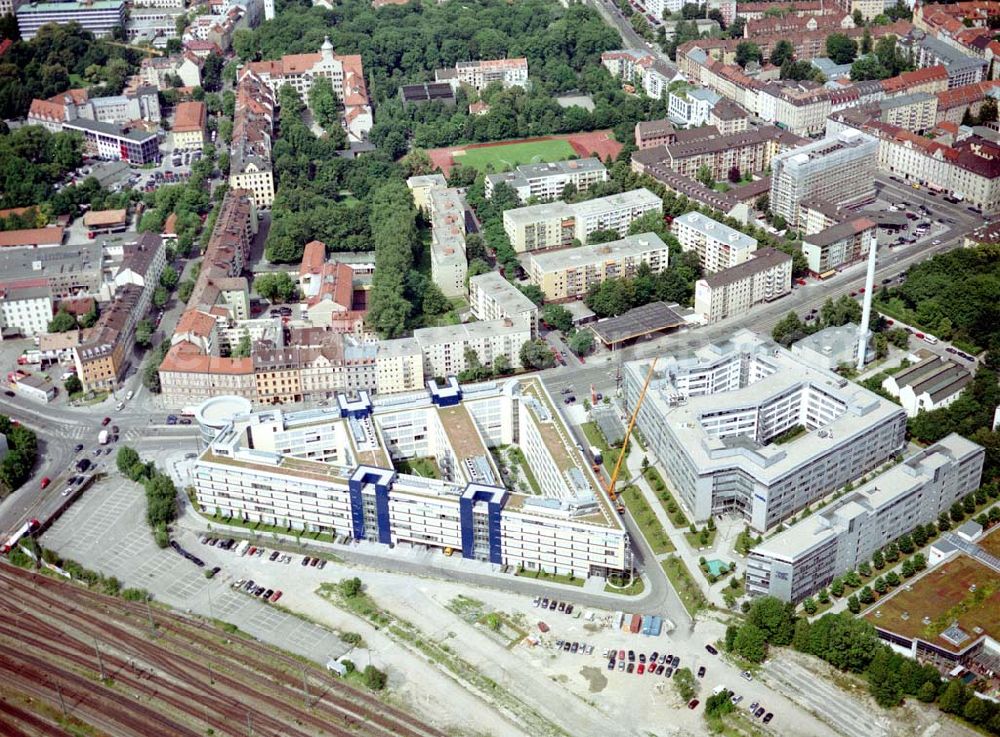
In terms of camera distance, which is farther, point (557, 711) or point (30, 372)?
point (30, 372)

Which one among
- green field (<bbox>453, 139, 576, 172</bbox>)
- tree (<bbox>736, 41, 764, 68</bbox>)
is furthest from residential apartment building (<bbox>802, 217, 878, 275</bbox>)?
tree (<bbox>736, 41, 764, 68</bbox>)

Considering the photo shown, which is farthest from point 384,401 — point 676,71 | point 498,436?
point 676,71

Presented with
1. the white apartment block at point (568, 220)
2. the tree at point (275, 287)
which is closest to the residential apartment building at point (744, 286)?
the white apartment block at point (568, 220)

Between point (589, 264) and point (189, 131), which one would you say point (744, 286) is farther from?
point (189, 131)

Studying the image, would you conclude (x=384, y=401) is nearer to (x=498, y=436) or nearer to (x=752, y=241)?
(x=498, y=436)

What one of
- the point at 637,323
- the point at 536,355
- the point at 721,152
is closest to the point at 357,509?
the point at 536,355
